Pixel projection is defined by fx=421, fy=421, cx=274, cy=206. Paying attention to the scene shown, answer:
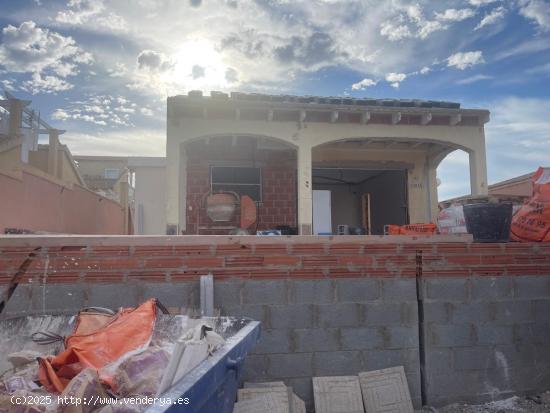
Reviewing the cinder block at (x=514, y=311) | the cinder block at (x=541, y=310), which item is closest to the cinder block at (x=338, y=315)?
the cinder block at (x=514, y=311)

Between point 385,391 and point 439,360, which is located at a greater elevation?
point 439,360

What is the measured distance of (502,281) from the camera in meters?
4.24

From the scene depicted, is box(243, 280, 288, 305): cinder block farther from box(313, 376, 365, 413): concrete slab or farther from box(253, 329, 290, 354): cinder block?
box(313, 376, 365, 413): concrete slab

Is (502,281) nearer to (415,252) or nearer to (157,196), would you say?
(415,252)

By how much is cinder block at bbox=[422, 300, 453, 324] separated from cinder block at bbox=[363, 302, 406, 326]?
9.5 inches

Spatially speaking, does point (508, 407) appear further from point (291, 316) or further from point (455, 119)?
point (455, 119)

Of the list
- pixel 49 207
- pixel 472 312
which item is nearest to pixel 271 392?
pixel 472 312

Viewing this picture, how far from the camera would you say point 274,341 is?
3820 millimetres

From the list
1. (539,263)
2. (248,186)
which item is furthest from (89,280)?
(248,186)

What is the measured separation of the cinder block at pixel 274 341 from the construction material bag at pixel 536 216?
2.97 metres

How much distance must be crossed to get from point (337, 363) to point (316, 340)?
0.96 ft

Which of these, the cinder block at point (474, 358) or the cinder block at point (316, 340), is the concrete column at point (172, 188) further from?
the cinder block at point (474, 358)

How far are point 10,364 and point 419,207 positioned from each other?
8.64m

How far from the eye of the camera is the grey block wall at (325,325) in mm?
3809
